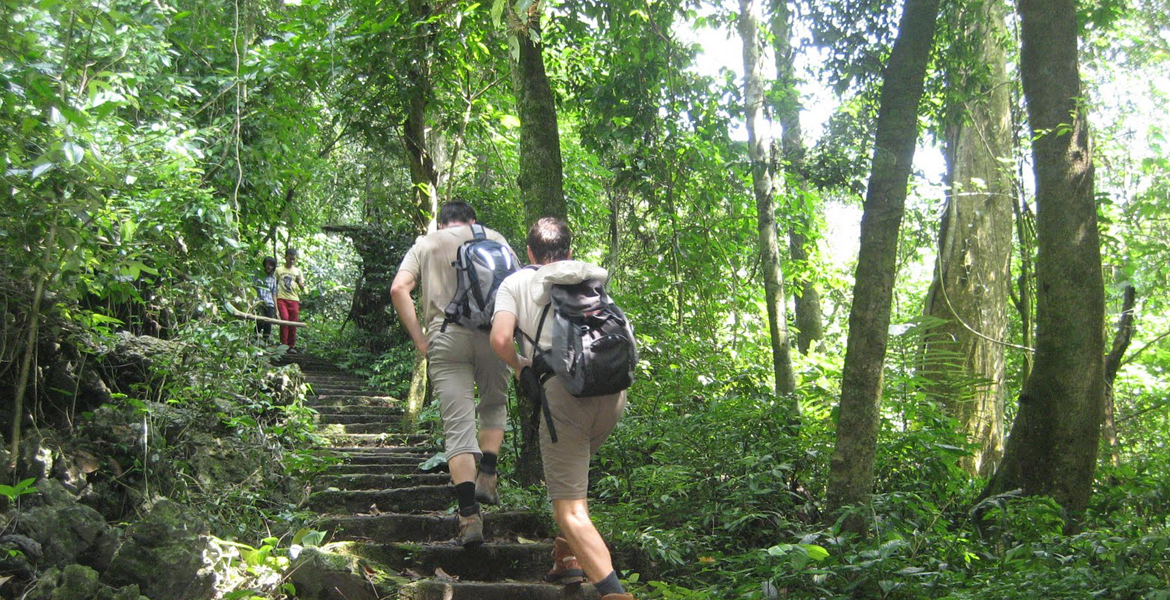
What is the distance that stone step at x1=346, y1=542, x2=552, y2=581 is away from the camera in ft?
15.5

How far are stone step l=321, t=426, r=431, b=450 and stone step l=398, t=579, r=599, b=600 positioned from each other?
196 inches

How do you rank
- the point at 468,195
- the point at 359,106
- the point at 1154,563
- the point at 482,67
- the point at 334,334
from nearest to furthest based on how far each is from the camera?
1. the point at 1154,563
2. the point at 359,106
3. the point at 482,67
4. the point at 468,195
5. the point at 334,334

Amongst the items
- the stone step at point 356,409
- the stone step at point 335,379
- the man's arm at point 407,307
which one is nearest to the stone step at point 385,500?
the man's arm at point 407,307

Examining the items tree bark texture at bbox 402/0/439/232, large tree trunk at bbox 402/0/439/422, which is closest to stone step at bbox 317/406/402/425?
large tree trunk at bbox 402/0/439/422

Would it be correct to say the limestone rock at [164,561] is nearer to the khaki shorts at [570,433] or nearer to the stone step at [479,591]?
the stone step at [479,591]

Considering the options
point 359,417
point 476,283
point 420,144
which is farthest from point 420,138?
point 476,283

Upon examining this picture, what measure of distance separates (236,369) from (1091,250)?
227 inches

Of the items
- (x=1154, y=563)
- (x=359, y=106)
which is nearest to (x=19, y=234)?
(x=359, y=106)

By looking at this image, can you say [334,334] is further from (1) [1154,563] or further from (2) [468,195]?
(1) [1154,563]

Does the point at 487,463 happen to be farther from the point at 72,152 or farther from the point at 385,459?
the point at 385,459

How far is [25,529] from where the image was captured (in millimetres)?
4039

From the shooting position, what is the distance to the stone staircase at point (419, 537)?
4.27 meters

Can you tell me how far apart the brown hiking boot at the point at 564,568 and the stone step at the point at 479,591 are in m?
0.13

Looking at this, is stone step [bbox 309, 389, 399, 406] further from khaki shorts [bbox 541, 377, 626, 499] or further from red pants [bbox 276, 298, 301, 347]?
khaki shorts [bbox 541, 377, 626, 499]
